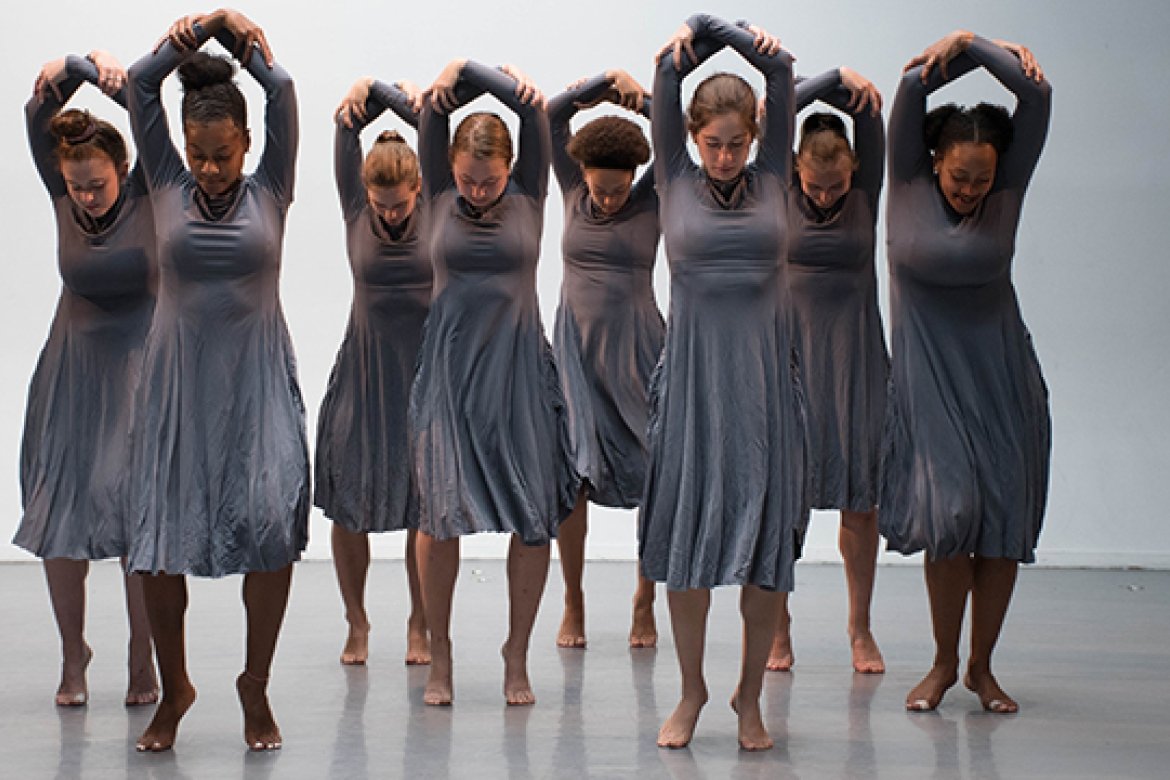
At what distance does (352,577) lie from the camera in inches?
231

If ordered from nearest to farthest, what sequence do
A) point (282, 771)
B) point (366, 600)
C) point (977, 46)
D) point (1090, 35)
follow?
point (282, 771), point (977, 46), point (366, 600), point (1090, 35)

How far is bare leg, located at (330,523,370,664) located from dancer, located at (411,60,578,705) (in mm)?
725

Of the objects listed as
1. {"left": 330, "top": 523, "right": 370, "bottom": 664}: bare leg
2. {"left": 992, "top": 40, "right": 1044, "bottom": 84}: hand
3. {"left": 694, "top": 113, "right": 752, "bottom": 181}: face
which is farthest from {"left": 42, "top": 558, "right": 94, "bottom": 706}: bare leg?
{"left": 992, "top": 40, "right": 1044, "bottom": 84}: hand

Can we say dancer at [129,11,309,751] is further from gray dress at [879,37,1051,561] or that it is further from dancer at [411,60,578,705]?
gray dress at [879,37,1051,561]

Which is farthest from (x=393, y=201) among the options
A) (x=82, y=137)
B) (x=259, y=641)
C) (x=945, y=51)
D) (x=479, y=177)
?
(x=945, y=51)

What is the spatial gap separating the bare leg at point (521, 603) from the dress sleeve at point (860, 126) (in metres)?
1.57

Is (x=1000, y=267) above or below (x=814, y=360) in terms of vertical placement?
above

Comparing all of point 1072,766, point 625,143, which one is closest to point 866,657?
point 1072,766

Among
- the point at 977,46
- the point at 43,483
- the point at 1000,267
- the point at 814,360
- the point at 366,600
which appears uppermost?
the point at 977,46

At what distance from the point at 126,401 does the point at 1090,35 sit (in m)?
5.10

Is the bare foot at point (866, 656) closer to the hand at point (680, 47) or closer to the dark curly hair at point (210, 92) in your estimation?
the hand at point (680, 47)

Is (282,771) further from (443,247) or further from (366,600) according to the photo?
(366,600)

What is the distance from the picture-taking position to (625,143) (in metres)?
5.77

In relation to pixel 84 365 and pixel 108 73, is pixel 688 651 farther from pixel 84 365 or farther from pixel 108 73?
pixel 108 73
